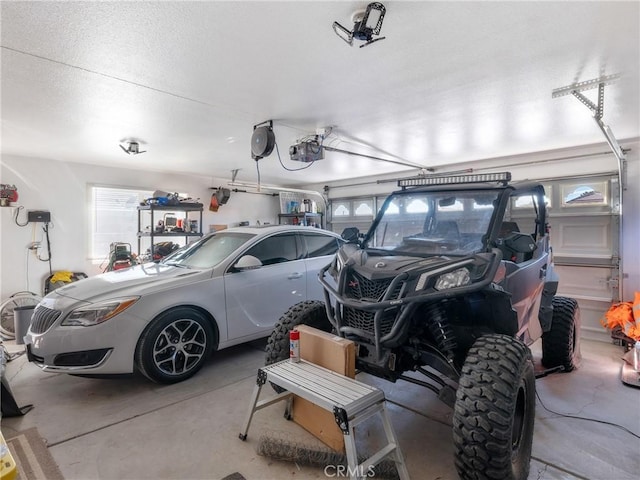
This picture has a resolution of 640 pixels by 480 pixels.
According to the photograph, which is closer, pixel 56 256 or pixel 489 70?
pixel 489 70

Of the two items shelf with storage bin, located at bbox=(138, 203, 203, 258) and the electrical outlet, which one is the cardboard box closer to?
shelf with storage bin, located at bbox=(138, 203, 203, 258)

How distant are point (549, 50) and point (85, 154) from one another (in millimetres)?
5946

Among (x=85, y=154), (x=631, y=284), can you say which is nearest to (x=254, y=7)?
(x=85, y=154)

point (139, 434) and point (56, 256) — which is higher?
point (56, 256)

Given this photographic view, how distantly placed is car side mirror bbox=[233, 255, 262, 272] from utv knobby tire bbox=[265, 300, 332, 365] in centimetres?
99

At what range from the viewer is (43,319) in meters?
2.94

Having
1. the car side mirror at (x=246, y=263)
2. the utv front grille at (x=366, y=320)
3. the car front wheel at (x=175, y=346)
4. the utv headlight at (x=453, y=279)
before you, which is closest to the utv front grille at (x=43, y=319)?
the car front wheel at (x=175, y=346)

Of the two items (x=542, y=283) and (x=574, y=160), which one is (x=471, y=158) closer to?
(x=574, y=160)

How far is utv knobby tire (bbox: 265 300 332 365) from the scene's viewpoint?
8.54ft

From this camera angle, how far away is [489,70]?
2.62m

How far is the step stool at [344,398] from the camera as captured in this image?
5.56ft

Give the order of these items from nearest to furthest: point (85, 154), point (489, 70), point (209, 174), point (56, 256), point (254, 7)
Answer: point (254, 7)
point (489, 70)
point (85, 154)
point (56, 256)
point (209, 174)

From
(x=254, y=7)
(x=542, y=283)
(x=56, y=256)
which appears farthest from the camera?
(x=56, y=256)

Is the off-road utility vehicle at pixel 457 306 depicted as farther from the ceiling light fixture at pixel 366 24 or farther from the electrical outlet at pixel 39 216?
the electrical outlet at pixel 39 216
